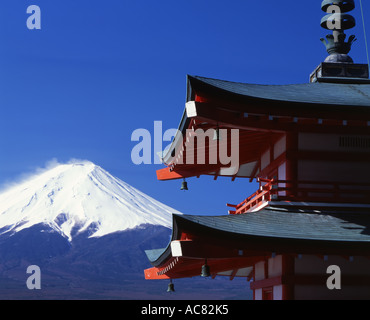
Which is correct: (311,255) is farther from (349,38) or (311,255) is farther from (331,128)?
(349,38)

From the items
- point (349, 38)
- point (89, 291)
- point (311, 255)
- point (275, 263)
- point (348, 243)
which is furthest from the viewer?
point (89, 291)

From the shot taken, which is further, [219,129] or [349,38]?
[349,38]

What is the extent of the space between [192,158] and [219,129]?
4.31m

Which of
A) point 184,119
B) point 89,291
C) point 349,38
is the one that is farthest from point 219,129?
point 89,291

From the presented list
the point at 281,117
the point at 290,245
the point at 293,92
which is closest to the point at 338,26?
the point at 293,92

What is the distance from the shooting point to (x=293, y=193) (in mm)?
14430

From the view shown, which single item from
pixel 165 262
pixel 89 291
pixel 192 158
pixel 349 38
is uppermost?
pixel 349 38

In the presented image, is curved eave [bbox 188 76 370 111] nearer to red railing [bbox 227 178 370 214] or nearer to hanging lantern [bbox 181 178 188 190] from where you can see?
red railing [bbox 227 178 370 214]

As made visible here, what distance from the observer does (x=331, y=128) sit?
48.0 feet

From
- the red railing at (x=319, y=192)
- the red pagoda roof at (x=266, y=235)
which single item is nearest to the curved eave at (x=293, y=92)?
the red railing at (x=319, y=192)

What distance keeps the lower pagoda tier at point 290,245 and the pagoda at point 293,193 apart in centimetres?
2

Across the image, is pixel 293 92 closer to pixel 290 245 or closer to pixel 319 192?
pixel 319 192

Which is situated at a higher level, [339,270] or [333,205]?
[333,205]

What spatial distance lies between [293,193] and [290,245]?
2.12 m
